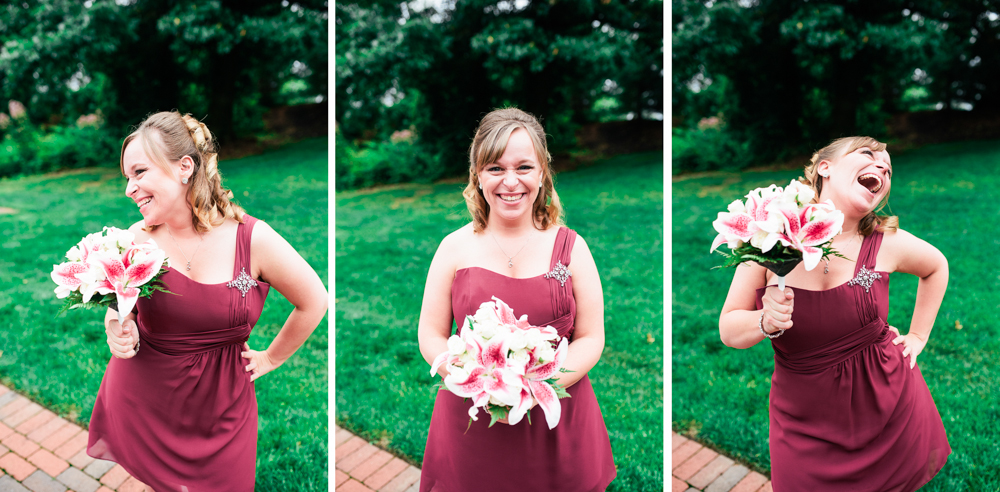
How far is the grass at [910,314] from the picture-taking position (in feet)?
13.4

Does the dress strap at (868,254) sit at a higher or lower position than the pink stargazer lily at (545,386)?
higher

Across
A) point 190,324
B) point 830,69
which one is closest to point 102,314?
point 190,324

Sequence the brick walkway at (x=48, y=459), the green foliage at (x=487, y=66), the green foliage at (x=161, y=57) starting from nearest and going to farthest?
the brick walkway at (x=48, y=459)
the green foliage at (x=161, y=57)
the green foliage at (x=487, y=66)

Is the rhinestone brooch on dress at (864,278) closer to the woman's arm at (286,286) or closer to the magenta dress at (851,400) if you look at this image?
the magenta dress at (851,400)

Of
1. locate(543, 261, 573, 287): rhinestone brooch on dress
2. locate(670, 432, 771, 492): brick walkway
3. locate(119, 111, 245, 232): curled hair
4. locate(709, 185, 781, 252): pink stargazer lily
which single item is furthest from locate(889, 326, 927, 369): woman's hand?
locate(119, 111, 245, 232): curled hair

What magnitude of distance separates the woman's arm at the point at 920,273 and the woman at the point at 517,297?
1336mm

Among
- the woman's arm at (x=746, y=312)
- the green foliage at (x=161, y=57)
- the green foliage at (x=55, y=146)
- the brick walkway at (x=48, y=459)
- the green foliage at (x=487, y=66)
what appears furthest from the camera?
the green foliage at (x=55, y=146)

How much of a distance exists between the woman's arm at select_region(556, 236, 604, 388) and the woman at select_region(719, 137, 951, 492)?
0.63m

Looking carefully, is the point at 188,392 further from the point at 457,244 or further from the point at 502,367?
the point at 502,367

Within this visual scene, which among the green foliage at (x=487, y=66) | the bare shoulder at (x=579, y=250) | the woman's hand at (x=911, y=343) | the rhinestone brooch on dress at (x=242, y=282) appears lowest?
the woman's hand at (x=911, y=343)

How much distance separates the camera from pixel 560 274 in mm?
2750

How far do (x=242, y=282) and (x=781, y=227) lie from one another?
2287mm

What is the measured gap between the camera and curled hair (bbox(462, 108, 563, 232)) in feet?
8.79

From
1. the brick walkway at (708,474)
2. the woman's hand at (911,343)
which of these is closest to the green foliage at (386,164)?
the brick walkway at (708,474)
